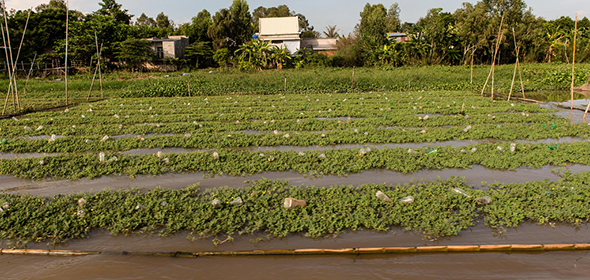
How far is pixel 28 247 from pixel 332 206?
360 cm

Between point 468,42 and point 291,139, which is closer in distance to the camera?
point 291,139

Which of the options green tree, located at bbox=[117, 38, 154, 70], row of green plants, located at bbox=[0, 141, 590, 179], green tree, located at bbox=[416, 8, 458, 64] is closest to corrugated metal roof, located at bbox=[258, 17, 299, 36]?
green tree, located at bbox=[117, 38, 154, 70]

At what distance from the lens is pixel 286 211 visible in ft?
16.4

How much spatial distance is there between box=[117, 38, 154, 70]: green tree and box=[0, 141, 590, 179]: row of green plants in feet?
90.7

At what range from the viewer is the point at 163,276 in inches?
152

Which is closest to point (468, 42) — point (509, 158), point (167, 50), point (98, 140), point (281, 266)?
point (167, 50)

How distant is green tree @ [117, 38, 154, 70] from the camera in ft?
107

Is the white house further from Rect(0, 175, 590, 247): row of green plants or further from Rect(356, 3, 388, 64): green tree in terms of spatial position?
Rect(0, 175, 590, 247): row of green plants

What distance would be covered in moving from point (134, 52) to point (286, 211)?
32.0 metres

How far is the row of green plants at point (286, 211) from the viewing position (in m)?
4.64

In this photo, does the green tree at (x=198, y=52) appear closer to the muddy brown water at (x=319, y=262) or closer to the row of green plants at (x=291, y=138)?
the row of green plants at (x=291, y=138)

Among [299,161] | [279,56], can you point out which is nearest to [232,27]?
[279,56]

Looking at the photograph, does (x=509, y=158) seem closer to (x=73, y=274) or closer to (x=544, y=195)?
(x=544, y=195)

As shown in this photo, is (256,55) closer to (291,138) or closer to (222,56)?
(222,56)
